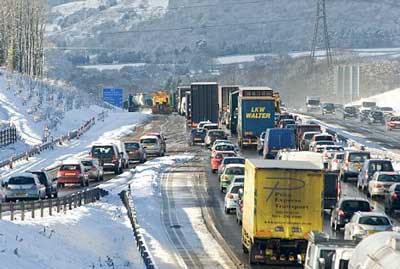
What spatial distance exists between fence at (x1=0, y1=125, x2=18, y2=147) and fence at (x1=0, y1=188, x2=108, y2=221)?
30.4m

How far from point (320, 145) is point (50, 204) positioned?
2952 cm

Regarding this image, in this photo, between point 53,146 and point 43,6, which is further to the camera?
point 43,6

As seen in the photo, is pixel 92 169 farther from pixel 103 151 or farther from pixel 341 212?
pixel 341 212

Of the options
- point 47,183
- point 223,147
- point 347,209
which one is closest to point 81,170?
point 47,183

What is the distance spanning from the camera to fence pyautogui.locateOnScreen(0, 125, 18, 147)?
245ft

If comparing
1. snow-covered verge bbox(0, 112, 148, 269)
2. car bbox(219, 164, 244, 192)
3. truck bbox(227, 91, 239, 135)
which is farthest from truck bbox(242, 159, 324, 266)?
truck bbox(227, 91, 239, 135)

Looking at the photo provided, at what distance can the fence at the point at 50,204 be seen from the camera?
34.8 metres

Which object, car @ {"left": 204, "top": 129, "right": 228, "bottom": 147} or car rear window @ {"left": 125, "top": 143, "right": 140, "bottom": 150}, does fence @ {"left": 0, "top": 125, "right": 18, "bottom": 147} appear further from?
car @ {"left": 204, "top": 129, "right": 228, "bottom": 147}

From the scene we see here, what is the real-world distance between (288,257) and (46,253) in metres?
6.08

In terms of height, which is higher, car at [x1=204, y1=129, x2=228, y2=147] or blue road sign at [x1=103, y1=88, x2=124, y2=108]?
car at [x1=204, y1=129, x2=228, y2=147]

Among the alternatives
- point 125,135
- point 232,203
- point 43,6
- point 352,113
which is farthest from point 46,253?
point 43,6

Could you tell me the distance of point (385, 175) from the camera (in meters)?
47.7

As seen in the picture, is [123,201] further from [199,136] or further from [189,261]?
[199,136]

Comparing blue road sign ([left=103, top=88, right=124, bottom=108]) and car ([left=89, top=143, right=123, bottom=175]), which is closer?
car ([left=89, top=143, right=123, bottom=175])
